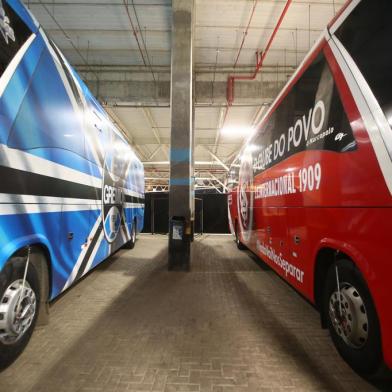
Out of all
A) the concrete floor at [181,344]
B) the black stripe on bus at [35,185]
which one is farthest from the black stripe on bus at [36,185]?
the concrete floor at [181,344]

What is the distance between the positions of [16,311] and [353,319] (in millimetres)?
2746

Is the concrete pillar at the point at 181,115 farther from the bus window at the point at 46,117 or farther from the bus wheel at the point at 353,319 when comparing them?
the bus wheel at the point at 353,319

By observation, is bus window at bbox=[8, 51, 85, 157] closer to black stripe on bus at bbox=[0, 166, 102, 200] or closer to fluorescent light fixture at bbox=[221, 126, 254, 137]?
black stripe on bus at bbox=[0, 166, 102, 200]

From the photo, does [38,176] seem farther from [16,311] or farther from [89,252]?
[89,252]

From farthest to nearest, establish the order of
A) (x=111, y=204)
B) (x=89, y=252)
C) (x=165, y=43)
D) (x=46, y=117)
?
(x=165, y=43), (x=111, y=204), (x=89, y=252), (x=46, y=117)

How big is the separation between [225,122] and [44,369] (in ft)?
37.3

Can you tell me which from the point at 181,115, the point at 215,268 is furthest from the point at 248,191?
the point at 181,115

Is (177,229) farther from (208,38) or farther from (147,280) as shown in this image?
(208,38)

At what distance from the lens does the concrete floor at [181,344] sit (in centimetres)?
211

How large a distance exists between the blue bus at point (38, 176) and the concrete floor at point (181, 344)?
0.43 metres

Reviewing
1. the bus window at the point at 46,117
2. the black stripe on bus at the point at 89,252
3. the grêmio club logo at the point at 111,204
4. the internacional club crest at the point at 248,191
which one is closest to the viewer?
the bus window at the point at 46,117

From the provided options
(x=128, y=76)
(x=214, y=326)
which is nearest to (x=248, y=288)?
(x=214, y=326)

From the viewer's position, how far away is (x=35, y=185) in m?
2.43

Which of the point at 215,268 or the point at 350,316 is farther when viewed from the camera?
the point at 215,268
